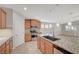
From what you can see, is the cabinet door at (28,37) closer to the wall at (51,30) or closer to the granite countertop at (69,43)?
the wall at (51,30)

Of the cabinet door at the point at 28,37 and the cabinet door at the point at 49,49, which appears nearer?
the cabinet door at the point at 49,49

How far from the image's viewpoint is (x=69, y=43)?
1970 millimetres

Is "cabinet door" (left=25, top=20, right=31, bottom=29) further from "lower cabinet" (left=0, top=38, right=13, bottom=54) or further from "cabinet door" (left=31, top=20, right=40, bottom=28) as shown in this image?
"lower cabinet" (left=0, top=38, right=13, bottom=54)

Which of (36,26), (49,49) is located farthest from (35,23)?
(49,49)

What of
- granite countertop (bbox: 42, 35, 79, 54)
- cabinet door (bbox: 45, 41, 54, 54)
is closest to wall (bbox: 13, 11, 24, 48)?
cabinet door (bbox: 45, 41, 54, 54)

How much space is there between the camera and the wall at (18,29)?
191 centimetres

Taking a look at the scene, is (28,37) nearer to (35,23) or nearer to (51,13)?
(35,23)

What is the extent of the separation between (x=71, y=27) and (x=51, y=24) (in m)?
0.32

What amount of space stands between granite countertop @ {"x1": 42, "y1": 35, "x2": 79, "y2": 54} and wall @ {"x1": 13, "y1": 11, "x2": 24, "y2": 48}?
63 cm

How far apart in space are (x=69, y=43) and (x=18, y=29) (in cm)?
90

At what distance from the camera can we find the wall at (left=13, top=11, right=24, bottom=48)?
1910 mm

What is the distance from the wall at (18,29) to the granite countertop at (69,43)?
0.63m

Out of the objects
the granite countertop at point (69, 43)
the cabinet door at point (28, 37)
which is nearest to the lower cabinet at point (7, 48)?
the cabinet door at point (28, 37)

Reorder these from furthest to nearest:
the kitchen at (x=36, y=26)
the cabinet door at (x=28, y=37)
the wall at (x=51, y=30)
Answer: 1. the cabinet door at (x=28, y=37)
2. the wall at (x=51, y=30)
3. the kitchen at (x=36, y=26)
